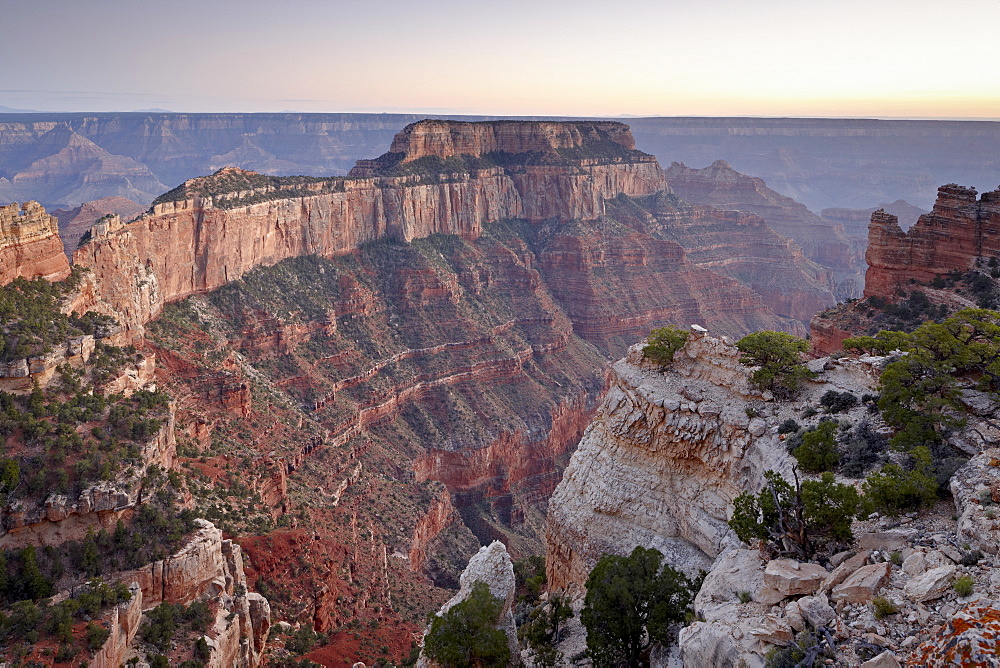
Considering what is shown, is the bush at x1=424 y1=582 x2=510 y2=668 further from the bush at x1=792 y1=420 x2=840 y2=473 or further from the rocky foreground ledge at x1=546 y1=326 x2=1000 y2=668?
the bush at x1=792 y1=420 x2=840 y2=473

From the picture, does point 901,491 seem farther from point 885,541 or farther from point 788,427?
point 788,427

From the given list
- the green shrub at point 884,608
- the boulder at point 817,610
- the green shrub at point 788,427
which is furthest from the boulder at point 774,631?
the green shrub at point 788,427

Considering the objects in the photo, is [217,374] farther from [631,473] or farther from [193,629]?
[631,473]

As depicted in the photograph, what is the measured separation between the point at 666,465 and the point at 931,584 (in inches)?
588

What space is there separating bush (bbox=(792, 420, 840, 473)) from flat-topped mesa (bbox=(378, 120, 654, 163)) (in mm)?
88216

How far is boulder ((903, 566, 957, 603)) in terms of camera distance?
46.5 ft

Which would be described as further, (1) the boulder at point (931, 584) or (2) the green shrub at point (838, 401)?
(2) the green shrub at point (838, 401)

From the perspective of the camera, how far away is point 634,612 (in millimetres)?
21953

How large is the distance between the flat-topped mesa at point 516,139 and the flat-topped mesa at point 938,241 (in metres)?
69.1

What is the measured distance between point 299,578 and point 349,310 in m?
41.7

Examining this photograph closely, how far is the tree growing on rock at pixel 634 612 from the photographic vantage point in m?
21.7

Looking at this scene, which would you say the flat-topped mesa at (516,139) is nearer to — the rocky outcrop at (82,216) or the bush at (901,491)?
the rocky outcrop at (82,216)

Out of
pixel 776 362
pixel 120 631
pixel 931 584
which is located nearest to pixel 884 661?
pixel 931 584

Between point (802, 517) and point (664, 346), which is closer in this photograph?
point (802, 517)
